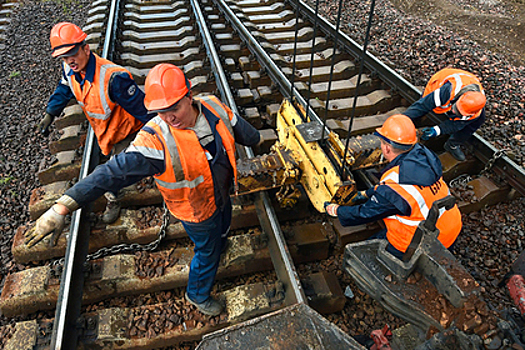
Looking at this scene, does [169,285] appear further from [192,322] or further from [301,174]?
[301,174]

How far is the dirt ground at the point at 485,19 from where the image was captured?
9.07 meters

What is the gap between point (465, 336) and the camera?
1.28 meters

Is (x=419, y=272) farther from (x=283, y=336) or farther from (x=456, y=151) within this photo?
(x=456, y=151)

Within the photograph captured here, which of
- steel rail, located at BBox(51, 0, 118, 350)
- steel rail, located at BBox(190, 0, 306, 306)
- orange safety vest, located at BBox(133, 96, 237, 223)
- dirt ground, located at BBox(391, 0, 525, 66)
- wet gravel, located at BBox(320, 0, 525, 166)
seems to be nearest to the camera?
orange safety vest, located at BBox(133, 96, 237, 223)

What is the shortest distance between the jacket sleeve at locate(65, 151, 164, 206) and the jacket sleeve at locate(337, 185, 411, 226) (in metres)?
1.75

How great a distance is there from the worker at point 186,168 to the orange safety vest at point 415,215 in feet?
4.29

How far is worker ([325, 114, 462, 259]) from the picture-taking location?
2973 mm

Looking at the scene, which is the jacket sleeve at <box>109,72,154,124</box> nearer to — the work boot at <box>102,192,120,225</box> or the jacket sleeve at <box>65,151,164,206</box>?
the work boot at <box>102,192,120,225</box>

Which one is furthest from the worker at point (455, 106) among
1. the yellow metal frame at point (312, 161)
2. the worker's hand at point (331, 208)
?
the worker's hand at point (331, 208)

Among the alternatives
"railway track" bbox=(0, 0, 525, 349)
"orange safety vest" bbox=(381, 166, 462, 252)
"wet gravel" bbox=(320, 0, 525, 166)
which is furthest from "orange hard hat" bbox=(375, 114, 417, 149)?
"wet gravel" bbox=(320, 0, 525, 166)

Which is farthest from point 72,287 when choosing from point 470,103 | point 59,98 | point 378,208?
point 470,103

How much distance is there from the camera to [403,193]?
2973 millimetres

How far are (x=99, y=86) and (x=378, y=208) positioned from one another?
2944 mm

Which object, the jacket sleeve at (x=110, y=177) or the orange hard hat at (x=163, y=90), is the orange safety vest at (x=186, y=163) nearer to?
the jacket sleeve at (x=110, y=177)
